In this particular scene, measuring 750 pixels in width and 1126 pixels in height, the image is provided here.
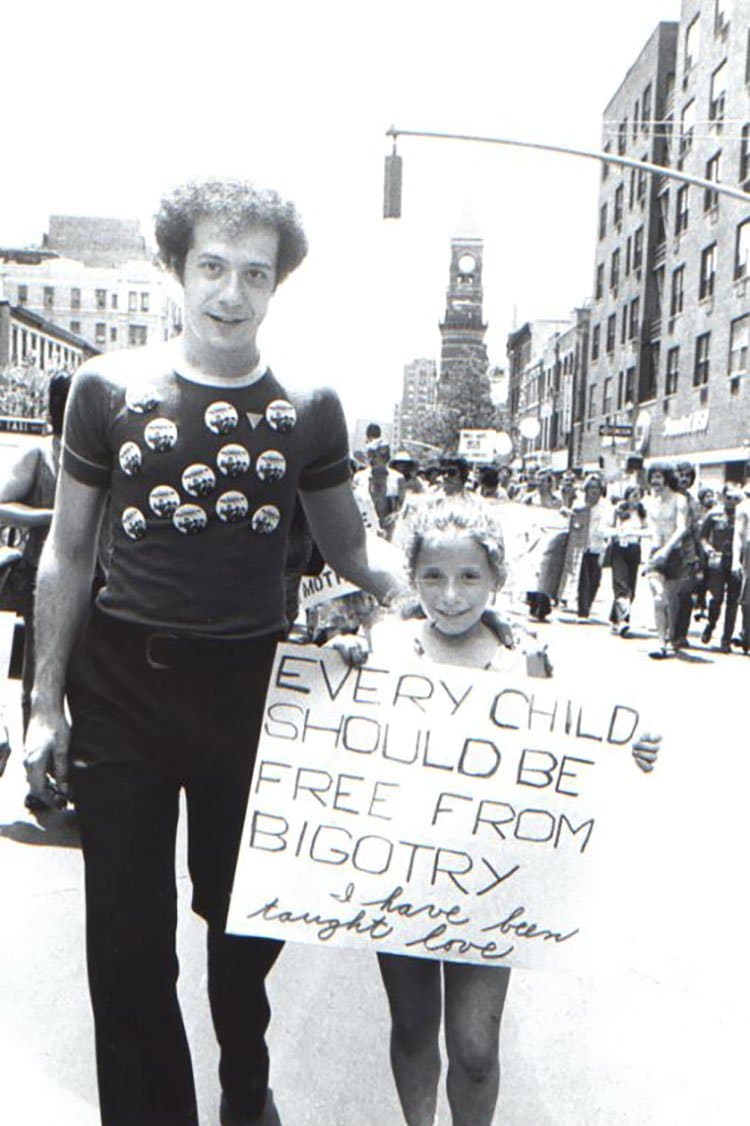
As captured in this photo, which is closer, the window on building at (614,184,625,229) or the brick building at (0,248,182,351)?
the window on building at (614,184,625,229)

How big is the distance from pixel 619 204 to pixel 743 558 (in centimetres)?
4332

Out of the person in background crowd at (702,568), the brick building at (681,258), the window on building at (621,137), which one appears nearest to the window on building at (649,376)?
the brick building at (681,258)

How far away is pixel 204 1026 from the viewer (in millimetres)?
3488

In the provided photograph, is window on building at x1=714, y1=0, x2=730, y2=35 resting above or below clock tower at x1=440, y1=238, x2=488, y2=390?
below

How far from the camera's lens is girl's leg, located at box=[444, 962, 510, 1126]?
2543mm

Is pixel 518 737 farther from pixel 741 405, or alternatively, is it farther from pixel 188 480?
pixel 741 405

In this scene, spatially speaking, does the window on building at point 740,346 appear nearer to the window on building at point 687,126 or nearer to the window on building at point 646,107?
the window on building at point 687,126

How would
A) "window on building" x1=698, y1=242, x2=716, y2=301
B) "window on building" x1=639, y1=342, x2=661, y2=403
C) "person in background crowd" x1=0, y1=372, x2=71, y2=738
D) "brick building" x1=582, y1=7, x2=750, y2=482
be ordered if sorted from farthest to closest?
"window on building" x1=639, y1=342, x2=661, y2=403 → "window on building" x1=698, y1=242, x2=716, y2=301 → "brick building" x1=582, y1=7, x2=750, y2=482 → "person in background crowd" x1=0, y1=372, x2=71, y2=738

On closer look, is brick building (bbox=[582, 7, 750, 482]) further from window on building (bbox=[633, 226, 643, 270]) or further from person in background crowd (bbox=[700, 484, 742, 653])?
person in background crowd (bbox=[700, 484, 742, 653])

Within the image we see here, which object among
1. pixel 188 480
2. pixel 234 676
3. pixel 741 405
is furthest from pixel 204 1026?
pixel 741 405

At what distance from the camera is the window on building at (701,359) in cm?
3941

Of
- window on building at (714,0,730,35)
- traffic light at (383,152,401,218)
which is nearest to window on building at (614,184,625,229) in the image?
window on building at (714,0,730,35)

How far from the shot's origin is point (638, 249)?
160ft

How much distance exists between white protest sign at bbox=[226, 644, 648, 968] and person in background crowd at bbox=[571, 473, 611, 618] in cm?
1272
